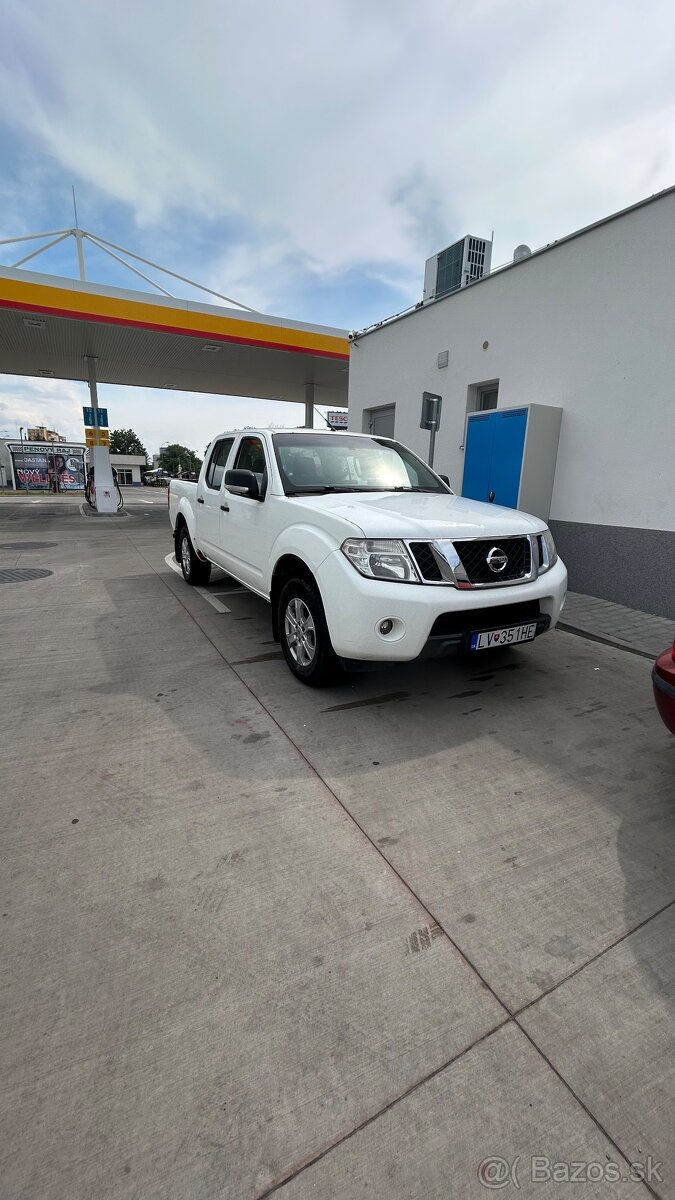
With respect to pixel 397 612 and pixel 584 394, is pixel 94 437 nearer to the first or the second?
pixel 584 394

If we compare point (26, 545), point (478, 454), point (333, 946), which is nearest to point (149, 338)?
point (26, 545)

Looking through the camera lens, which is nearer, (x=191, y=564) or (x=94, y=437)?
(x=191, y=564)

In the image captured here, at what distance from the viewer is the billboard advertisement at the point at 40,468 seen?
48906mm

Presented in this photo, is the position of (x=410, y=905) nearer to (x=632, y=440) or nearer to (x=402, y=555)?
(x=402, y=555)

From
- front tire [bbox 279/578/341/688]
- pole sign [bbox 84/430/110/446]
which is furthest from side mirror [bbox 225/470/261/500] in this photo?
pole sign [bbox 84/430/110/446]

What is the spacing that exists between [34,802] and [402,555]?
7.53 feet

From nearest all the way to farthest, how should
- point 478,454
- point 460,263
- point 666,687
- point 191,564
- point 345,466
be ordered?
point 666,687 < point 345,466 < point 191,564 < point 478,454 < point 460,263

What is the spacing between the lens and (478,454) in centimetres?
817

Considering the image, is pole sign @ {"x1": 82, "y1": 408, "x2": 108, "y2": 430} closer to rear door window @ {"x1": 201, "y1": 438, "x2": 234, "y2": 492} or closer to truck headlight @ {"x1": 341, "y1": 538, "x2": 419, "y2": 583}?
rear door window @ {"x1": 201, "y1": 438, "x2": 234, "y2": 492}

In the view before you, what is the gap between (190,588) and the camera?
23.1 feet

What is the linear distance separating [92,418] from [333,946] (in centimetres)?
1919

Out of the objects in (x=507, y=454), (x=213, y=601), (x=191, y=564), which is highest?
(x=507, y=454)

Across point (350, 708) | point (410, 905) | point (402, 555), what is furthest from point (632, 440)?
point (410, 905)

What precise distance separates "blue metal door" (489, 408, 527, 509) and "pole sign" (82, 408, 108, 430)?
1455cm
